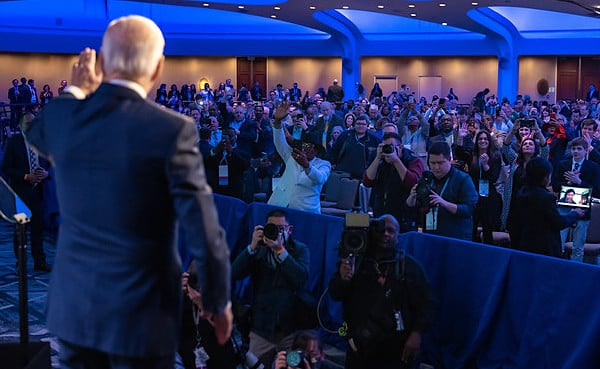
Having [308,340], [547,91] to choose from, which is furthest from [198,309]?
[547,91]

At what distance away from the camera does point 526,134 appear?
360 inches

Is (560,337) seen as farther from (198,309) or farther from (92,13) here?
(92,13)

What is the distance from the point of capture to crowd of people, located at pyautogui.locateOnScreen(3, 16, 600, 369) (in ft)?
6.59

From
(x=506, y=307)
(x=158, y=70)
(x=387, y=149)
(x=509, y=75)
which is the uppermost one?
(x=509, y=75)

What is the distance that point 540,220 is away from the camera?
20.1 ft

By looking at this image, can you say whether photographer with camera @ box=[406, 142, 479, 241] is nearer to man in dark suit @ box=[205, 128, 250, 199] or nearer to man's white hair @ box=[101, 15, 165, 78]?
man in dark suit @ box=[205, 128, 250, 199]

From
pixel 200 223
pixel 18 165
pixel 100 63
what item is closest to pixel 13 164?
pixel 18 165

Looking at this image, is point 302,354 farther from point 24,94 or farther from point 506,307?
point 24,94

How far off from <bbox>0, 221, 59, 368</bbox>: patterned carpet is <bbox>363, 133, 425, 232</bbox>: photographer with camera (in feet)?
9.69

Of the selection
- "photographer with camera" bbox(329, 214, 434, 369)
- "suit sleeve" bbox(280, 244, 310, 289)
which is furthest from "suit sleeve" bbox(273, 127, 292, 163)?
"photographer with camera" bbox(329, 214, 434, 369)

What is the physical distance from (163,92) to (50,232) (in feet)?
63.9

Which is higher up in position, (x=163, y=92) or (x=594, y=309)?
(x=163, y=92)

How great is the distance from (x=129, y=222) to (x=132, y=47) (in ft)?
1.40

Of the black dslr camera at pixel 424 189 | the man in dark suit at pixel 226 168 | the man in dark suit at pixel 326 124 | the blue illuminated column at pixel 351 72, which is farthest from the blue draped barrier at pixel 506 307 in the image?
the blue illuminated column at pixel 351 72
